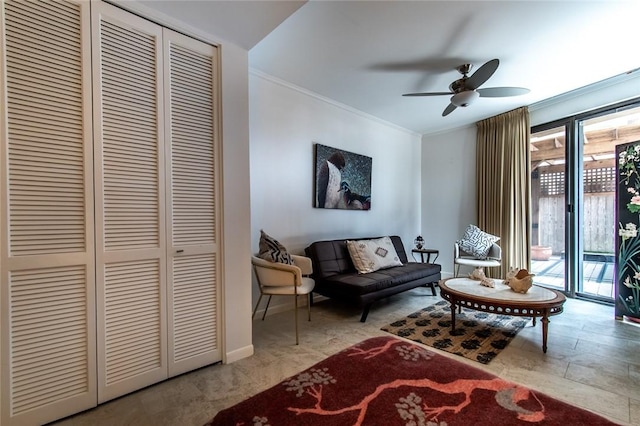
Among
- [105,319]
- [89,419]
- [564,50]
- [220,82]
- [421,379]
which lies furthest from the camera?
[564,50]

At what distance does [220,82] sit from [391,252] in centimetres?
289

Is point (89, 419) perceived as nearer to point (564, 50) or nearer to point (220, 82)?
point (220, 82)

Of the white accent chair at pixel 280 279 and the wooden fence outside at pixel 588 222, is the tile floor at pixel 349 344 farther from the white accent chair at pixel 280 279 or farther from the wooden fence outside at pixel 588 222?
the wooden fence outside at pixel 588 222

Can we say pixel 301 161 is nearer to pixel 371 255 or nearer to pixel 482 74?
pixel 371 255

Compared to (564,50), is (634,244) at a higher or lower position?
lower

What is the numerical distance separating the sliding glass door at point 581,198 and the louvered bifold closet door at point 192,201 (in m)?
4.48

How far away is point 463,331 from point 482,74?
2.42 meters

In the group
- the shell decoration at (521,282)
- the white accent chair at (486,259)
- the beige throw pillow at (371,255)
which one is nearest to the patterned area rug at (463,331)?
the shell decoration at (521,282)

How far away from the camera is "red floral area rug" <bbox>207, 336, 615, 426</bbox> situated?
1.50 meters

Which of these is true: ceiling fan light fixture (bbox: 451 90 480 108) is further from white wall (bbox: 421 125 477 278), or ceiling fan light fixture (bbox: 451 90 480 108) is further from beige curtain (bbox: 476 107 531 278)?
white wall (bbox: 421 125 477 278)

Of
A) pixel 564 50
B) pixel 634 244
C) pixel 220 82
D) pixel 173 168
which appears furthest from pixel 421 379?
pixel 564 50

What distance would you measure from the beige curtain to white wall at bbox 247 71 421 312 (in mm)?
1429

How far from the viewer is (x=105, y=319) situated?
1.66m

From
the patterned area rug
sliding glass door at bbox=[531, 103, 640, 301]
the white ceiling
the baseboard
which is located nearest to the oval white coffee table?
the patterned area rug
